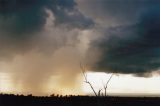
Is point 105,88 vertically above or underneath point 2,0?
underneath

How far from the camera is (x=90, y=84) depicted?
36.4m
